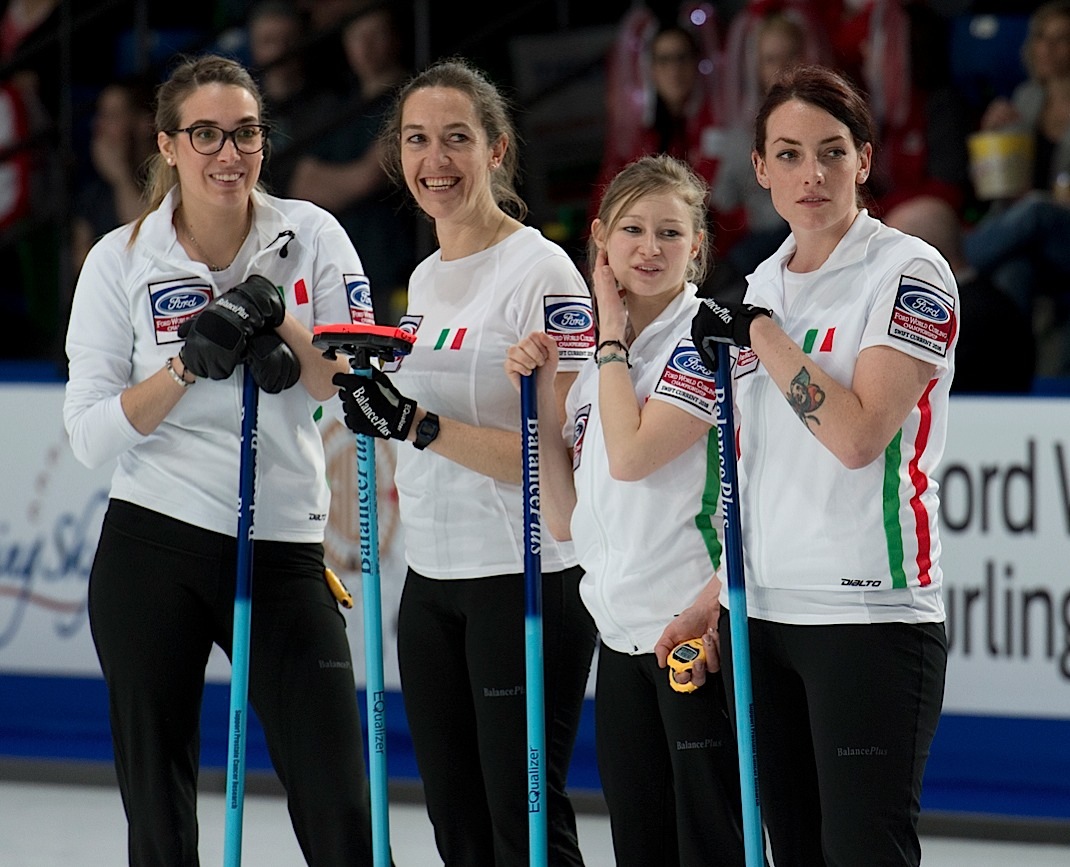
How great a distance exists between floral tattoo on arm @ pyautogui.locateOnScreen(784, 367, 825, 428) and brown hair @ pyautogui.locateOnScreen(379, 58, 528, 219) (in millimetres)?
974

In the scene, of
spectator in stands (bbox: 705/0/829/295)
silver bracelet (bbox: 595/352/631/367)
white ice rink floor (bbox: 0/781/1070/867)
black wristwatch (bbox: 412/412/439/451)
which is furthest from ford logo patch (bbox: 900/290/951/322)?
spectator in stands (bbox: 705/0/829/295)

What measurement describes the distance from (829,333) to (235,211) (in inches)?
46.2

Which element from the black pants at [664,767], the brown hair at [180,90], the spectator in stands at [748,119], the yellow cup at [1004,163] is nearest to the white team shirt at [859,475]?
the black pants at [664,767]

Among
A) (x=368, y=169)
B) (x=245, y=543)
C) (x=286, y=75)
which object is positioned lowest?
(x=245, y=543)

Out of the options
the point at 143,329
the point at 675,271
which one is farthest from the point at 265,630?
the point at 675,271

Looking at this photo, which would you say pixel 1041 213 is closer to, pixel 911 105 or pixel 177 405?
pixel 911 105

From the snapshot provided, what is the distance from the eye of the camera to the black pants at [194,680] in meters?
2.90

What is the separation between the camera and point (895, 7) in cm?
552

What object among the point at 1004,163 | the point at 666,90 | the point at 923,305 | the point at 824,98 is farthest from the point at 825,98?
the point at 666,90

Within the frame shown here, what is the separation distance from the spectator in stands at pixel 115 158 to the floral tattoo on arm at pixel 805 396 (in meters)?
4.50

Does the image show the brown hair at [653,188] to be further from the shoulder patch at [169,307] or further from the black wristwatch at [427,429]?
the shoulder patch at [169,307]

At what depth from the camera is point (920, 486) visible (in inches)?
96.7

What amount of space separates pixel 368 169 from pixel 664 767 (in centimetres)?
391

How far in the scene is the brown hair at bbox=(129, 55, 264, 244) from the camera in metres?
2.99
